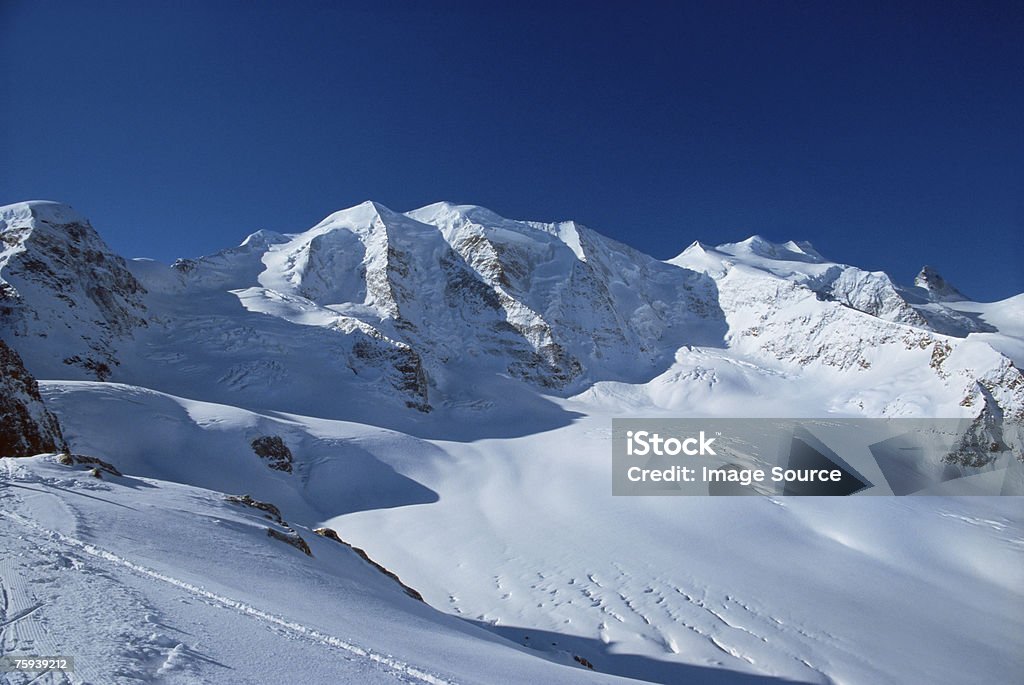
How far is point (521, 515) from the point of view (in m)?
28.8

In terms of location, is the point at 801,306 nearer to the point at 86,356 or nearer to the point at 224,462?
the point at 224,462

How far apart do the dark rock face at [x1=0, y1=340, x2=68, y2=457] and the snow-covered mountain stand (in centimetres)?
364

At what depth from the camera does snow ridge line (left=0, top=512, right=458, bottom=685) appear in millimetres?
5266

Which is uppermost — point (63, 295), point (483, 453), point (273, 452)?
point (63, 295)

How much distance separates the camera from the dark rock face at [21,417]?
1540 centimetres

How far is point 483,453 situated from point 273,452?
17.0m

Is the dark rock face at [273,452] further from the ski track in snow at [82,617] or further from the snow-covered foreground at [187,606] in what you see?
the ski track in snow at [82,617]

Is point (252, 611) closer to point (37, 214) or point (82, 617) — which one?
point (82, 617)

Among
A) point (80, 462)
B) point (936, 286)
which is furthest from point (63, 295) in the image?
point (936, 286)

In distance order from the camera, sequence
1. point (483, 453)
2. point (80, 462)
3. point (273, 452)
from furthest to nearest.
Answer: point (483, 453) < point (273, 452) < point (80, 462)

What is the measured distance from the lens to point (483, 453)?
44500 millimetres

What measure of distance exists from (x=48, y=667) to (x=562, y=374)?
77.9 metres

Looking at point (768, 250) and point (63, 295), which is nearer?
point (63, 295)

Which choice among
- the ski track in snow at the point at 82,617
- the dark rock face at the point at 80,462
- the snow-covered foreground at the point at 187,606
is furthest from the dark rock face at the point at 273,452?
the ski track in snow at the point at 82,617
